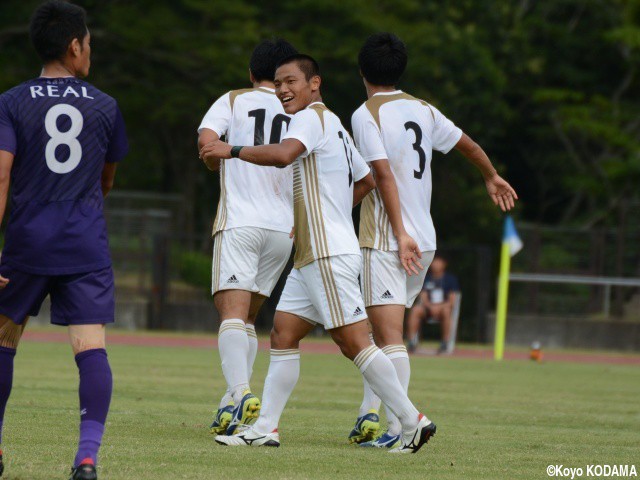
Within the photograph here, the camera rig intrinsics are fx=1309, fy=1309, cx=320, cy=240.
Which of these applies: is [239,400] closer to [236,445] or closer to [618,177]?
[236,445]

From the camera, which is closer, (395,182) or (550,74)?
(395,182)

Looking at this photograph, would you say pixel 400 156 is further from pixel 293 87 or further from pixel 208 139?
pixel 208 139

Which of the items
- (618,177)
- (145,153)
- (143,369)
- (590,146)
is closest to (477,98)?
(618,177)

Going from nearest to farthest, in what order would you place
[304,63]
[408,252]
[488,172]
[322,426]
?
[304,63] < [408,252] < [488,172] < [322,426]

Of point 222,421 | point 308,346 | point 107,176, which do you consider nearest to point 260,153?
point 107,176

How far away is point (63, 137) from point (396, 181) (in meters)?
2.60

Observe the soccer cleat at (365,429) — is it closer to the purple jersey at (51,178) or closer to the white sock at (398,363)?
the white sock at (398,363)

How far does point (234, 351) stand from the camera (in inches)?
313

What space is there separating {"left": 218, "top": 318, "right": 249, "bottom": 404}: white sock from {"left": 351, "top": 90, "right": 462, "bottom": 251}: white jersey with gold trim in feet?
3.09

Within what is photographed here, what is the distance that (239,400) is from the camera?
7.73m

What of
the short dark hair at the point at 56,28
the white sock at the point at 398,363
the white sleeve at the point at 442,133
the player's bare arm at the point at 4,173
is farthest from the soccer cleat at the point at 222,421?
the short dark hair at the point at 56,28

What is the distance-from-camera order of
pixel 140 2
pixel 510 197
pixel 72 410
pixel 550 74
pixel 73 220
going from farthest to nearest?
pixel 550 74 < pixel 140 2 < pixel 72 410 < pixel 510 197 < pixel 73 220

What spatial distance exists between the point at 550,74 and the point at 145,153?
481 inches

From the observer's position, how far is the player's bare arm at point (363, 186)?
752 cm
